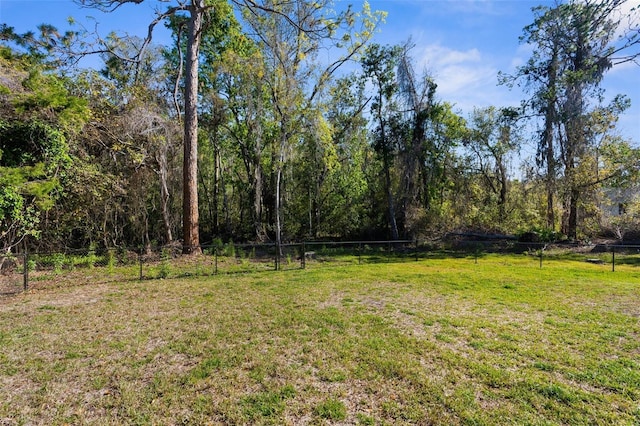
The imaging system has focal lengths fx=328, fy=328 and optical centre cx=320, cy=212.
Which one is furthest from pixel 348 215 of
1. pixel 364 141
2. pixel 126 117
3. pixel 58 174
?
pixel 58 174

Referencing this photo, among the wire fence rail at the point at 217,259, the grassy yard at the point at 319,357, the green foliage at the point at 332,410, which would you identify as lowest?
the green foliage at the point at 332,410

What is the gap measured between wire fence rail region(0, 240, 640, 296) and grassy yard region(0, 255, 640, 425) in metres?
1.44

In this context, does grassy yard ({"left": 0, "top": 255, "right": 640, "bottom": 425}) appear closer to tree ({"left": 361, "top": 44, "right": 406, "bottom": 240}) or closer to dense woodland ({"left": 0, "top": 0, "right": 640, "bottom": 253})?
dense woodland ({"left": 0, "top": 0, "right": 640, "bottom": 253})

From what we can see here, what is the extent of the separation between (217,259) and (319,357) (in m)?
8.80

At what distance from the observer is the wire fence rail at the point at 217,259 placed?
28.4 feet

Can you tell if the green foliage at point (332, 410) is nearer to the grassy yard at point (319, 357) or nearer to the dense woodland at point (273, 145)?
the grassy yard at point (319, 357)

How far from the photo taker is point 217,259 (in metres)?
12.0

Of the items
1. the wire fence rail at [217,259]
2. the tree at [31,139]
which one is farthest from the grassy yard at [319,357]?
the tree at [31,139]

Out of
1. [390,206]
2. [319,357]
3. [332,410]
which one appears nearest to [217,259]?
[319,357]

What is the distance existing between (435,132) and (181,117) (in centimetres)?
1435

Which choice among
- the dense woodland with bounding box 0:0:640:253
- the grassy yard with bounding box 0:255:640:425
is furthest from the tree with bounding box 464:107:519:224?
the grassy yard with bounding box 0:255:640:425

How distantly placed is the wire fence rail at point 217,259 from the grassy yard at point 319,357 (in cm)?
144

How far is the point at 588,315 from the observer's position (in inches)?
226

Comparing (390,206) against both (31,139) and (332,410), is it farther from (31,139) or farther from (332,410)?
(332,410)
